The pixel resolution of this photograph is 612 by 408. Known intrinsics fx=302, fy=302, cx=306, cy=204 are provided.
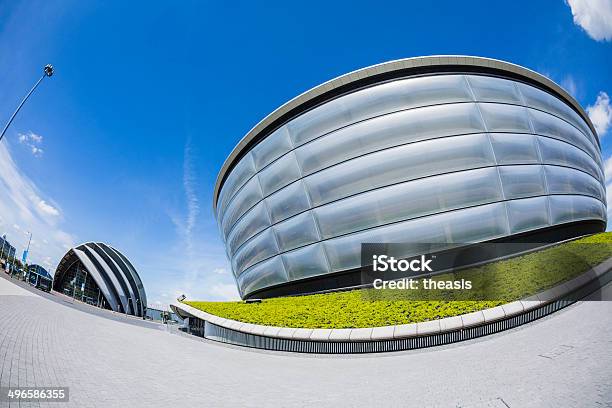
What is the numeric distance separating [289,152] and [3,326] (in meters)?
13.6

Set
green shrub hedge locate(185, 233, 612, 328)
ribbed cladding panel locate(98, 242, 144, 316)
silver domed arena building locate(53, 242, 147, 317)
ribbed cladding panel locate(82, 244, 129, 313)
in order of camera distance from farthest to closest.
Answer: ribbed cladding panel locate(98, 242, 144, 316)
ribbed cladding panel locate(82, 244, 129, 313)
silver domed arena building locate(53, 242, 147, 317)
green shrub hedge locate(185, 233, 612, 328)

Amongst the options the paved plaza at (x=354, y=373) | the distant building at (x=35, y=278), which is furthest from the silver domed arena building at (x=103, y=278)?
the paved plaza at (x=354, y=373)

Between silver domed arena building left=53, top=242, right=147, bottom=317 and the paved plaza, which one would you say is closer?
the paved plaza

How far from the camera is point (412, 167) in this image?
14.9 meters

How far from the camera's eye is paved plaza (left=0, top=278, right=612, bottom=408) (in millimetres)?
4246

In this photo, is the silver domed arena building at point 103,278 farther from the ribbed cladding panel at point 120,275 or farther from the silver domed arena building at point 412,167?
the silver domed arena building at point 412,167

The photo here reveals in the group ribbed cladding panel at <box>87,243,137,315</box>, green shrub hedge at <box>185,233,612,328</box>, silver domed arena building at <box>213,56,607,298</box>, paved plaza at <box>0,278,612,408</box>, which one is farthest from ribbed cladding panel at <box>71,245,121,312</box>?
paved plaza at <box>0,278,612,408</box>

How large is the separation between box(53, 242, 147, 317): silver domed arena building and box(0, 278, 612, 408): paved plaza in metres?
45.1

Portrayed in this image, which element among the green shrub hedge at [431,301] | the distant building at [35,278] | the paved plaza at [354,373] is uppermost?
the distant building at [35,278]

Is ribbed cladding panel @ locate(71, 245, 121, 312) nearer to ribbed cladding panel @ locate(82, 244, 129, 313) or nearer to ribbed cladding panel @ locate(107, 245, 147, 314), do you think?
ribbed cladding panel @ locate(82, 244, 129, 313)

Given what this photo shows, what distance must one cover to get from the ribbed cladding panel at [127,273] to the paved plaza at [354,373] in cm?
4834

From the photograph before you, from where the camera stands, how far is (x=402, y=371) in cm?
636

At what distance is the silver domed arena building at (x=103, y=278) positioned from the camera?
4706 centimetres

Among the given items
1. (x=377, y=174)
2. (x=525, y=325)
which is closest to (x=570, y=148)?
(x=377, y=174)
